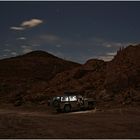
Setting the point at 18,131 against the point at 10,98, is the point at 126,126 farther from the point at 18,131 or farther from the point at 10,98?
the point at 10,98

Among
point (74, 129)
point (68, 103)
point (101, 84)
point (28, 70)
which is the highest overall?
point (28, 70)

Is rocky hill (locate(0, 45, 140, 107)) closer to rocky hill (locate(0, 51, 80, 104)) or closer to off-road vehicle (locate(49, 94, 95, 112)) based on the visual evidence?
rocky hill (locate(0, 51, 80, 104))

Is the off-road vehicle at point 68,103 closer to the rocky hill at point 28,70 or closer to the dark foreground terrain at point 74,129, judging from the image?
the dark foreground terrain at point 74,129

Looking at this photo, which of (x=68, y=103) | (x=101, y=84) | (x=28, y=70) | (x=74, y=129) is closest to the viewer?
(x=74, y=129)

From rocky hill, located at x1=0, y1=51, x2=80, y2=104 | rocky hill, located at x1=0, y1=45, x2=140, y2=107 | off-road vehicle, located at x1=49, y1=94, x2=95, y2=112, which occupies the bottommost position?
off-road vehicle, located at x1=49, y1=94, x2=95, y2=112

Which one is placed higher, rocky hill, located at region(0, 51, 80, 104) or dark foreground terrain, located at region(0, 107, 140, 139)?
rocky hill, located at region(0, 51, 80, 104)

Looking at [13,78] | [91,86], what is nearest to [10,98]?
[91,86]

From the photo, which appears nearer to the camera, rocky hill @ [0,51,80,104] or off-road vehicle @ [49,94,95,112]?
off-road vehicle @ [49,94,95,112]

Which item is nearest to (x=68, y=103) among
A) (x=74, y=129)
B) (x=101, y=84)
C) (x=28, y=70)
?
(x=74, y=129)

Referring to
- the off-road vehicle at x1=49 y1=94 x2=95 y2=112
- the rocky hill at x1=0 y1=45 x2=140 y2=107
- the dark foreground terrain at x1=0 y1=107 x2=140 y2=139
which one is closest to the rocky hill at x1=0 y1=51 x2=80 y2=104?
the rocky hill at x1=0 y1=45 x2=140 y2=107

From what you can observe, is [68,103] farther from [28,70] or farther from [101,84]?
[28,70]

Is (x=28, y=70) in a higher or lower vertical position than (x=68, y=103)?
higher

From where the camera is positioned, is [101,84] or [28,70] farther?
[28,70]

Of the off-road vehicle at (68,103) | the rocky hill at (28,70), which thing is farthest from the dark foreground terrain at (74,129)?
the rocky hill at (28,70)
